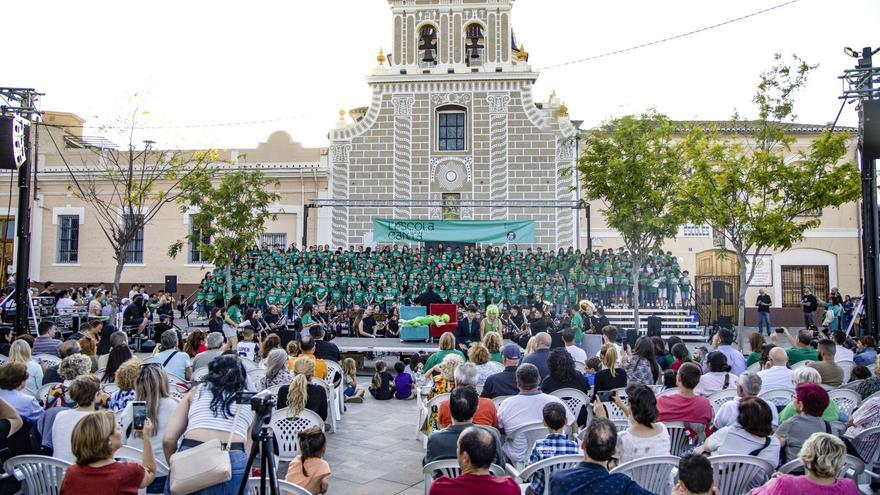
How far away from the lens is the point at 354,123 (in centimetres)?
2617

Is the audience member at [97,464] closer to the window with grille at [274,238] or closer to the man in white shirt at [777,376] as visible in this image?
the man in white shirt at [777,376]

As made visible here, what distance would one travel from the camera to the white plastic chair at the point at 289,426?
242 inches

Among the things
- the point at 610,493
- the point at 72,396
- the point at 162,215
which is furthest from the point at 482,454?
the point at 162,215

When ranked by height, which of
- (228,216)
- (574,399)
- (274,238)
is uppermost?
(228,216)

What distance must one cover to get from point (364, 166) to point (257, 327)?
40.5 ft

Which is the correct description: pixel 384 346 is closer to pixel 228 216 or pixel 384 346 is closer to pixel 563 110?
pixel 228 216

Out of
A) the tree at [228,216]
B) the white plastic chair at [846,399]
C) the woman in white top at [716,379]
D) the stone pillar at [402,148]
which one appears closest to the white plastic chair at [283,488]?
the woman in white top at [716,379]

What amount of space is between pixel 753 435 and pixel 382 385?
7.03 m

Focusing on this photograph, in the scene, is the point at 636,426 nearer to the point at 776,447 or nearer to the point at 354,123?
the point at 776,447

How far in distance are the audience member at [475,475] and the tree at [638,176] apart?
13.5 metres

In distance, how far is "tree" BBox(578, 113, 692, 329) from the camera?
16.3 m

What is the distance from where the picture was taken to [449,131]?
2603 centimetres

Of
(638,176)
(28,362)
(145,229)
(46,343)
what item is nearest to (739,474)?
(28,362)

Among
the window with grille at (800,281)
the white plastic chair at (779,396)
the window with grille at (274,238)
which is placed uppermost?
the window with grille at (274,238)
